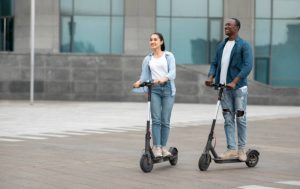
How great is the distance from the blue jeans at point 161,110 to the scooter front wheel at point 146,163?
1.98ft

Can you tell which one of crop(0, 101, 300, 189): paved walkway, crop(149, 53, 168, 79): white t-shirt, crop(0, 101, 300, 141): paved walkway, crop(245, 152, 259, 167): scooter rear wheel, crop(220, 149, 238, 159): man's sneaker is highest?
crop(149, 53, 168, 79): white t-shirt

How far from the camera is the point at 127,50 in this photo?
41.5m

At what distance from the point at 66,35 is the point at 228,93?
104 ft

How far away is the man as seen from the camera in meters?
10.5

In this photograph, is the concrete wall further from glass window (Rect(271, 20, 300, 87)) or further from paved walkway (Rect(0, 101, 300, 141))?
glass window (Rect(271, 20, 300, 87))

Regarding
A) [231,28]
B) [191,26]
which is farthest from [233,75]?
[191,26]

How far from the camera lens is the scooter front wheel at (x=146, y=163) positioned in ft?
32.3

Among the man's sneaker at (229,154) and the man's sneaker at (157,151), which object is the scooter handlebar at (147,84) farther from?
the man's sneaker at (229,154)

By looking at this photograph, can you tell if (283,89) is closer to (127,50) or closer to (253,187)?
(127,50)

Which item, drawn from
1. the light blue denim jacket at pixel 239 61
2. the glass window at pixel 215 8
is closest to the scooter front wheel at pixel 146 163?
the light blue denim jacket at pixel 239 61

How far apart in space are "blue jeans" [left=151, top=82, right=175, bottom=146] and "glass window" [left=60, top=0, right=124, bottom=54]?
30.8 m

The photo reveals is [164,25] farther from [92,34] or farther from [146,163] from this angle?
[146,163]

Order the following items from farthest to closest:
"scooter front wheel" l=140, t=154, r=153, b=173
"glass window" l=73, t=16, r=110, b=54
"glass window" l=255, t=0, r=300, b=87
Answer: "glass window" l=255, t=0, r=300, b=87 → "glass window" l=73, t=16, r=110, b=54 → "scooter front wheel" l=140, t=154, r=153, b=173

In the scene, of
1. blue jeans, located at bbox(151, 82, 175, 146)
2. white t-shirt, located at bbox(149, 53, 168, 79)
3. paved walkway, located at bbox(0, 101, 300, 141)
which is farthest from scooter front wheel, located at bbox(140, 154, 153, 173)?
paved walkway, located at bbox(0, 101, 300, 141)
